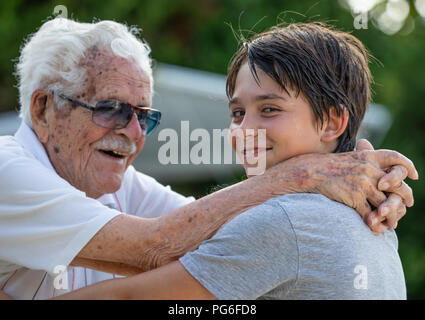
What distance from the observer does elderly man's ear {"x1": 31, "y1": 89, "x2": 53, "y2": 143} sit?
131 inches

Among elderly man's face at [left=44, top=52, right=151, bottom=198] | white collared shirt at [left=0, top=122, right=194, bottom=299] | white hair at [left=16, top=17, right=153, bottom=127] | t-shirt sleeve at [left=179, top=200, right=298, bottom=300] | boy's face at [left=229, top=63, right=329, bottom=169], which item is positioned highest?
white hair at [left=16, top=17, right=153, bottom=127]

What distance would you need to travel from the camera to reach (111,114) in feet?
10.9

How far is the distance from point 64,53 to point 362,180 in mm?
1856

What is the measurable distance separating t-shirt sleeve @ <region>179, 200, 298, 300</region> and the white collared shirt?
0.65m

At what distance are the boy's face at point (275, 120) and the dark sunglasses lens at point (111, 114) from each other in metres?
0.94

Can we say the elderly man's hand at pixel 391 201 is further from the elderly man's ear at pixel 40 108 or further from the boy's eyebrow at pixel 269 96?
the elderly man's ear at pixel 40 108

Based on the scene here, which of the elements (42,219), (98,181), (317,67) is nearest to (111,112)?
(98,181)

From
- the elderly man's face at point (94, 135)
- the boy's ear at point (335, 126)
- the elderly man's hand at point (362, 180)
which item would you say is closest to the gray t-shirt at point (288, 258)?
the elderly man's hand at point (362, 180)

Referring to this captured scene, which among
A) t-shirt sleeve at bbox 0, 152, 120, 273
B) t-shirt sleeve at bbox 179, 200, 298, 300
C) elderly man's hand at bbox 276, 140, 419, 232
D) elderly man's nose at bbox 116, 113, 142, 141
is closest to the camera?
t-shirt sleeve at bbox 179, 200, 298, 300

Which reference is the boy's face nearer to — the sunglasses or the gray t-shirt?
the gray t-shirt

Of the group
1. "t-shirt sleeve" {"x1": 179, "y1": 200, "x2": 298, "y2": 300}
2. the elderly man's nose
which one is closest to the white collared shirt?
the elderly man's nose

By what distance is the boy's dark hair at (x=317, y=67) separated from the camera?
101 inches
